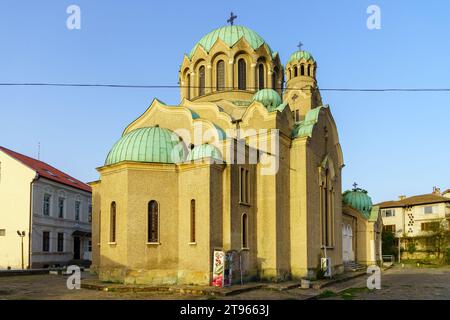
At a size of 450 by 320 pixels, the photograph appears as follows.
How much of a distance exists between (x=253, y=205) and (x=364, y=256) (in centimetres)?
2158

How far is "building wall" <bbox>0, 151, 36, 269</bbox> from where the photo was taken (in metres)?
33.1

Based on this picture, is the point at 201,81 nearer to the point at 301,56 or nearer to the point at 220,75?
the point at 220,75

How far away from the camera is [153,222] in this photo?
2145 centimetres

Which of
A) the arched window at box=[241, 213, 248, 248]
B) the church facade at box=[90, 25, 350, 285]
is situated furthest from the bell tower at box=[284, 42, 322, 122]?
the arched window at box=[241, 213, 248, 248]

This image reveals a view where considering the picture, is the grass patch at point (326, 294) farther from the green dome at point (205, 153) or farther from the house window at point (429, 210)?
the house window at point (429, 210)

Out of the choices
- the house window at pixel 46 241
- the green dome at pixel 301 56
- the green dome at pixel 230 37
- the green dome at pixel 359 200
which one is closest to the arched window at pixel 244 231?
the green dome at pixel 230 37

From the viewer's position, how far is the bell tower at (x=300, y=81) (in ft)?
116

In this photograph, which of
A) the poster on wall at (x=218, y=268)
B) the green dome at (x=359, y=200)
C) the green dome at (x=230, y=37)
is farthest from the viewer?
the green dome at (x=359, y=200)

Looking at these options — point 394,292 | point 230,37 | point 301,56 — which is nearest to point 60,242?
point 230,37

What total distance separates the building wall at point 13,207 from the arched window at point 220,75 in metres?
14.3

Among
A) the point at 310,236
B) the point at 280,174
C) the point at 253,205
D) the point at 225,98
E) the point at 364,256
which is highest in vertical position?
the point at 225,98
